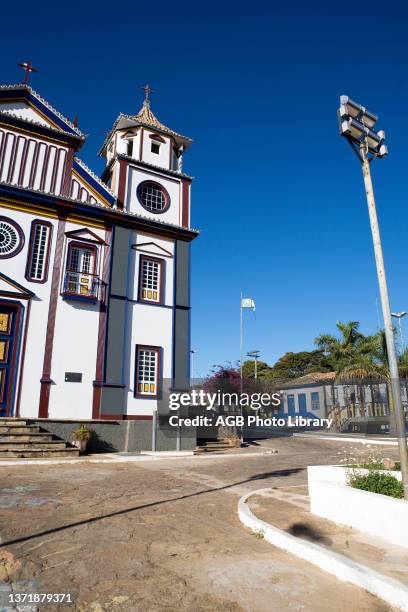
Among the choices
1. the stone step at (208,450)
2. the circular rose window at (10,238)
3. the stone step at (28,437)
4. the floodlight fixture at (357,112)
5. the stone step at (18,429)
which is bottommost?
the stone step at (208,450)

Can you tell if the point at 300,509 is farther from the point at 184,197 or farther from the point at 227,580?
the point at 184,197

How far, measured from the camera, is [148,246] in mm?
18844

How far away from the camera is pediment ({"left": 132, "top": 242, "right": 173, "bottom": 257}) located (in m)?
18.6

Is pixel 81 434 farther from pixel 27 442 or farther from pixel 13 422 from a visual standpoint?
pixel 13 422

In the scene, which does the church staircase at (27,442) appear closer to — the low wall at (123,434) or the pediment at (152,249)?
the low wall at (123,434)

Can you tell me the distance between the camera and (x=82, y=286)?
17000mm

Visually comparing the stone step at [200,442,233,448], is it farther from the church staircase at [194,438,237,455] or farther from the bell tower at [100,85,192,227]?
the bell tower at [100,85,192,227]

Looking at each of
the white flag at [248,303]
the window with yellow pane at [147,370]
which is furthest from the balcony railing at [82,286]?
the white flag at [248,303]

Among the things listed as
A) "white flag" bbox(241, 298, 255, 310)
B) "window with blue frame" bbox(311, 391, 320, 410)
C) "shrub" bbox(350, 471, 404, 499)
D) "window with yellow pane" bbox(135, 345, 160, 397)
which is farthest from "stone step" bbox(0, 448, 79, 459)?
"window with blue frame" bbox(311, 391, 320, 410)

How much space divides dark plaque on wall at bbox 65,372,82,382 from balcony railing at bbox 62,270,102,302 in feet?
9.87

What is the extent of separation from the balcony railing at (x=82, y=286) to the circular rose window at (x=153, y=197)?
466 centimetres

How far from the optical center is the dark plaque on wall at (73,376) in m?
15.7

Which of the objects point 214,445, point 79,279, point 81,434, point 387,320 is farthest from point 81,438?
point 387,320

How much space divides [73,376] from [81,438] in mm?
2484
